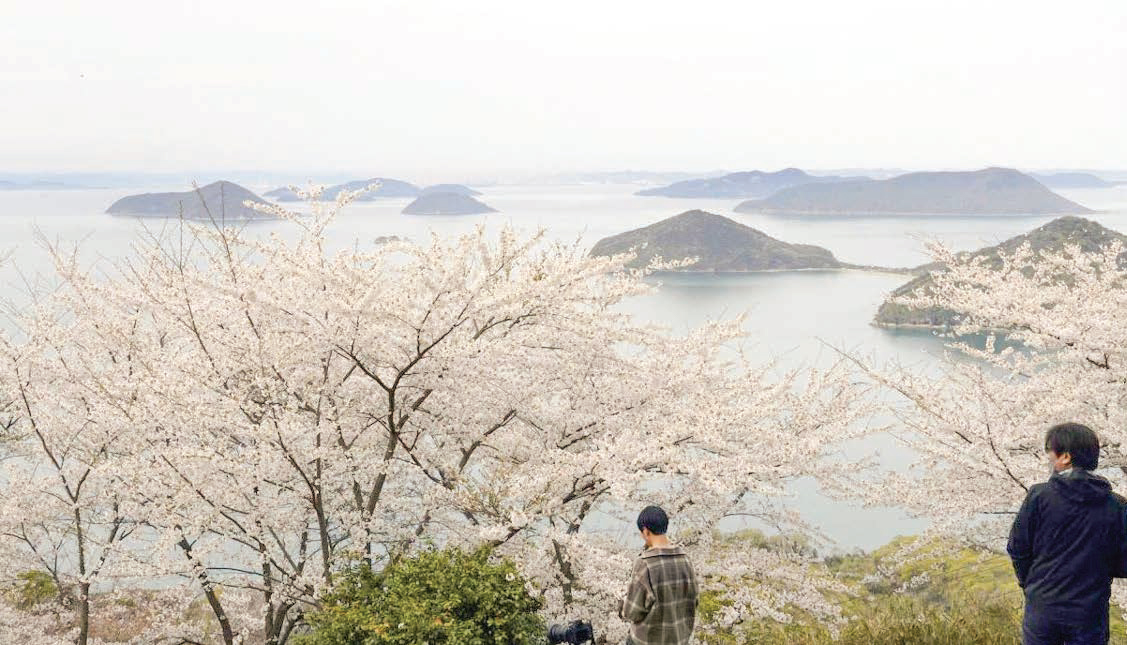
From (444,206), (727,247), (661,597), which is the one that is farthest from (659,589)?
(444,206)

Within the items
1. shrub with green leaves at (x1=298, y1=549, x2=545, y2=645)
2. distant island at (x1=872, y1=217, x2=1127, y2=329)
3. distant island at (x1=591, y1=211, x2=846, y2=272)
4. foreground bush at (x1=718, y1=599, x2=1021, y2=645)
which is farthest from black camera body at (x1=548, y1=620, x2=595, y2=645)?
distant island at (x1=591, y1=211, x2=846, y2=272)

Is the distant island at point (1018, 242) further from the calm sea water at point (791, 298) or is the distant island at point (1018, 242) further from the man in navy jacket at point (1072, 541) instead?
the man in navy jacket at point (1072, 541)

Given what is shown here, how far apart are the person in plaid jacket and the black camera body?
0.56 metres

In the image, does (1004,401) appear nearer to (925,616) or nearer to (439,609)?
(925,616)

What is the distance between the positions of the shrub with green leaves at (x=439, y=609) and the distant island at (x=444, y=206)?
10589 centimetres

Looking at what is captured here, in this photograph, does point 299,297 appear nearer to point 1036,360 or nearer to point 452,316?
point 452,316

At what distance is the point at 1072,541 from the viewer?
10.6ft

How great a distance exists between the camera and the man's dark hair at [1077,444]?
10.4 ft

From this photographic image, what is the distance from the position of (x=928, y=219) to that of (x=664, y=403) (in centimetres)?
17572

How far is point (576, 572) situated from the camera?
6.98 m

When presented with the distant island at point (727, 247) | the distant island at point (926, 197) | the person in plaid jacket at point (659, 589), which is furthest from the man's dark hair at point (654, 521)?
the distant island at point (926, 197)

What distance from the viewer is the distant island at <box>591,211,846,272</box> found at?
278 feet

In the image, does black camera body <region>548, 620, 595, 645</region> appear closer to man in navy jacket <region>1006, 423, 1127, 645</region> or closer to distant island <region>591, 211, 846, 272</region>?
man in navy jacket <region>1006, 423, 1127, 645</region>

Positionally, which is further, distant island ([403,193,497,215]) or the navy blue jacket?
distant island ([403,193,497,215])
